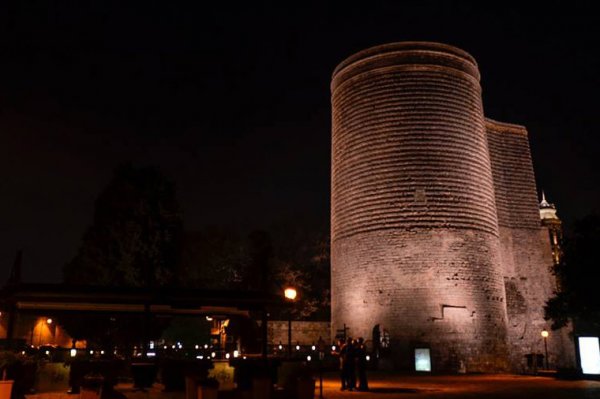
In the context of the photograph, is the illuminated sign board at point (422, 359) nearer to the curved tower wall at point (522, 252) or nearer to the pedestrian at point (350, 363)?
the curved tower wall at point (522, 252)

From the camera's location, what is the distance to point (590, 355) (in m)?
19.2

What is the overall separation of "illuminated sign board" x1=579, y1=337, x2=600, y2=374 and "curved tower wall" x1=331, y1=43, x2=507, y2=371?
21.6ft

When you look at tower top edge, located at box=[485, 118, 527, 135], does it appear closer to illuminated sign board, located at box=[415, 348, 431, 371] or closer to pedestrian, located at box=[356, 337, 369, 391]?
illuminated sign board, located at box=[415, 348, 431, 371]

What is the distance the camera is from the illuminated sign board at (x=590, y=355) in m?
19.1

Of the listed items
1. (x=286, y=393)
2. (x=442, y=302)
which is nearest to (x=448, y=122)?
(x=442, y=302)

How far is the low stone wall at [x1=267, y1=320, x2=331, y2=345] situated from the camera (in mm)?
32844

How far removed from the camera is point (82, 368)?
12648 mm

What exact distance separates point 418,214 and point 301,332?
1091 cm

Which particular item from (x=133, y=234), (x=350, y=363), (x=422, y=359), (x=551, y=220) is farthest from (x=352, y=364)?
(x=551, y=220)

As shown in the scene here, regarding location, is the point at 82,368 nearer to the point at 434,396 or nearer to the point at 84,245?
the point at 434,396

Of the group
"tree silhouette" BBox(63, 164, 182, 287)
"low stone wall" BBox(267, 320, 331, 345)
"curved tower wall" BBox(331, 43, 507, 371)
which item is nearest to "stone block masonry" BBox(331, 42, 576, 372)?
"curved tower wall" BBox(331, 43, 507, 371)

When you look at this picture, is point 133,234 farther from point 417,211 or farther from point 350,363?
point 417,211

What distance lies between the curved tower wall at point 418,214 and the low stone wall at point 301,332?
4.24 m

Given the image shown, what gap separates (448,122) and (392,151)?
307 cm
